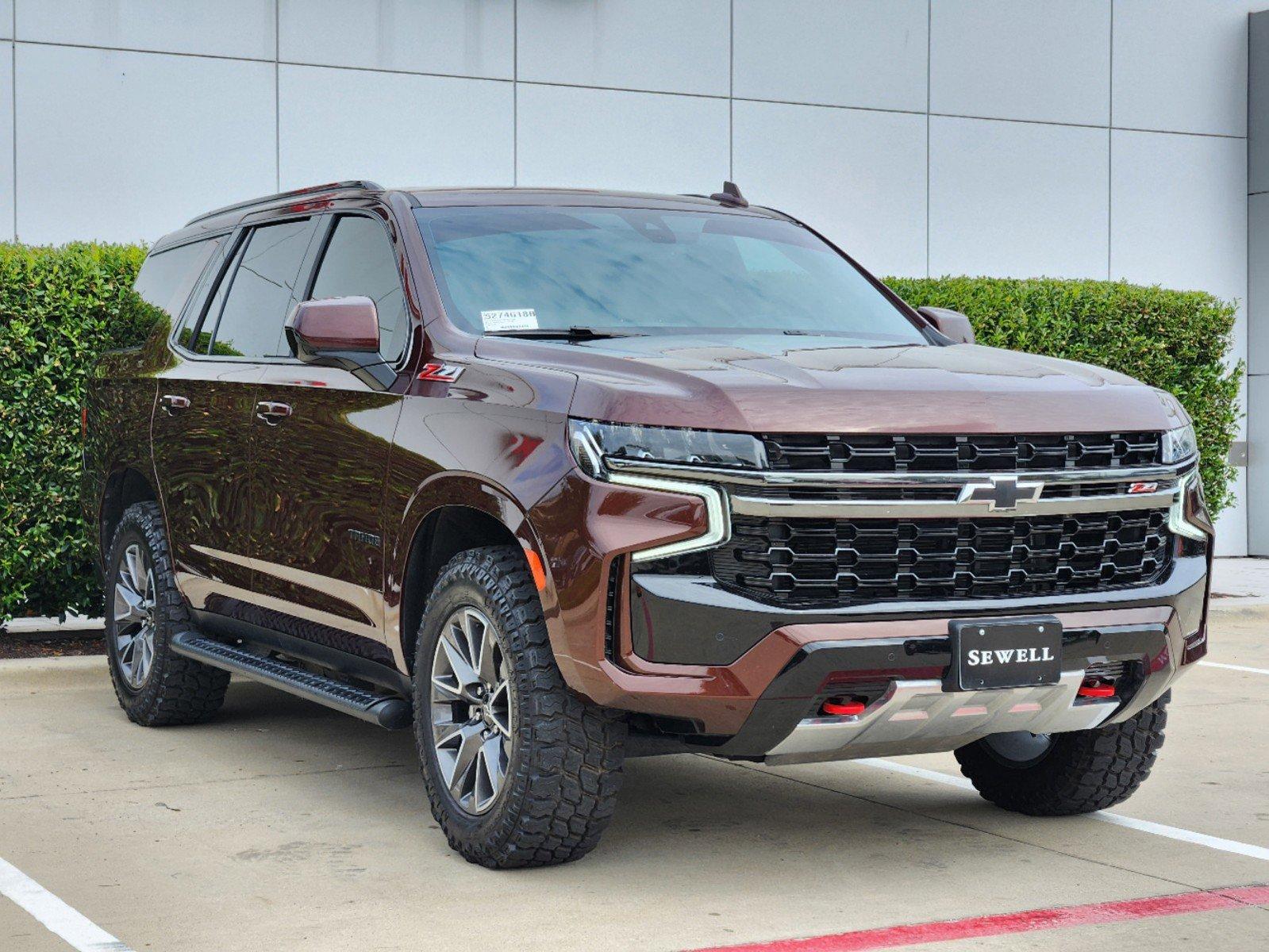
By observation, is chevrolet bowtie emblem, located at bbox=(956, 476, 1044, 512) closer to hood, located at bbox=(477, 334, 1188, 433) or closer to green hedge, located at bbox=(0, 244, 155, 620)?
hood, located at bbox=(477, 334, 1188, 433)

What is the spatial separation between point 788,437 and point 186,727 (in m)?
3.98

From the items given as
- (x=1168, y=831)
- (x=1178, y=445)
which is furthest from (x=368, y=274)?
(x=1168, y=831)

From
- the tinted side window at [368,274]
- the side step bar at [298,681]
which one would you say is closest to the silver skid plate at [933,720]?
the side step bar at [298,681]

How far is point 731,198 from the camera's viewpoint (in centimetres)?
690

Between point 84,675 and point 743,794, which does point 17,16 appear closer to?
point 84,675

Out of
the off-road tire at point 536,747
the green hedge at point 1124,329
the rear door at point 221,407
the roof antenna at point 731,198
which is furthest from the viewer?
the green hedge at point 1124,329

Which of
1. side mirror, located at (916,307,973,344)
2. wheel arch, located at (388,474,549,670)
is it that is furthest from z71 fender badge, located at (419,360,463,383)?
side mirror, located at (916,307,973,344)

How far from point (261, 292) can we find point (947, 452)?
315 cm

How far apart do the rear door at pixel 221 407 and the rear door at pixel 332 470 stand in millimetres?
155

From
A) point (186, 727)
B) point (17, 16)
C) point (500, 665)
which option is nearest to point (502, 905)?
point (500, 665)

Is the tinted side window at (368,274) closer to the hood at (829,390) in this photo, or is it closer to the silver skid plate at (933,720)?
the hood at (829,390)

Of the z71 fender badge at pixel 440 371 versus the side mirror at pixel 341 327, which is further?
the side mirror at pixel 341 327

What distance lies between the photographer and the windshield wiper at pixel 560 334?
17.8 feet

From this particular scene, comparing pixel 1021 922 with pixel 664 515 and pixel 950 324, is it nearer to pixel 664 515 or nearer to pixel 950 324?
pixel 664 515
